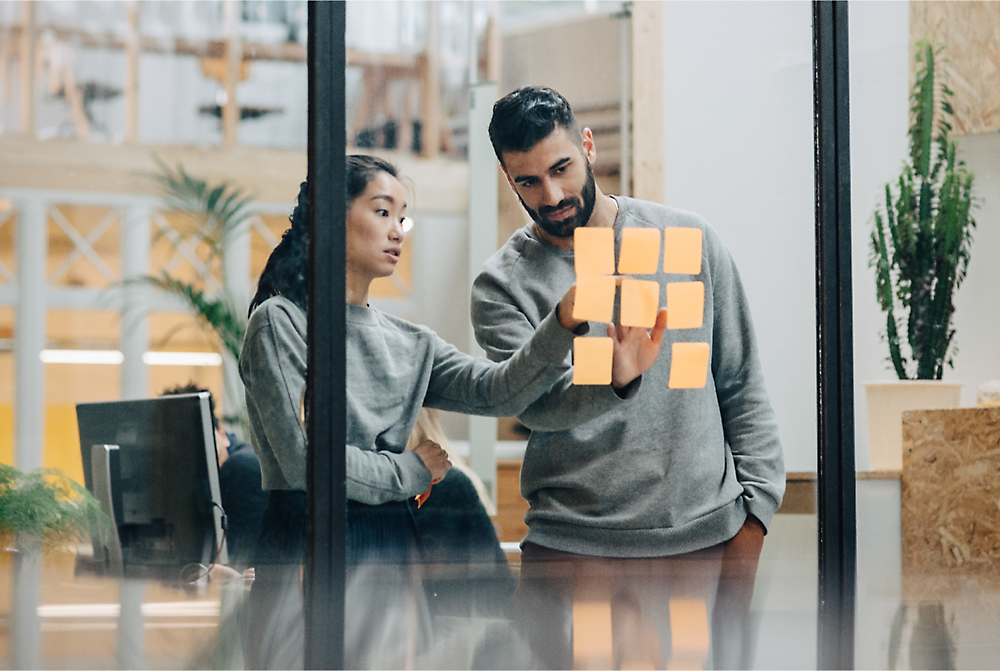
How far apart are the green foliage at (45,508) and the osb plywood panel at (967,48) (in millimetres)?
2334

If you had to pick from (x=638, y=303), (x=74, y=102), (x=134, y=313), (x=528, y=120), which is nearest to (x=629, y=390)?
(x=638, y=303)

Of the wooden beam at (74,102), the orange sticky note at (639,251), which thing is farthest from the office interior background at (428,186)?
the orange sticky note at (639,251)

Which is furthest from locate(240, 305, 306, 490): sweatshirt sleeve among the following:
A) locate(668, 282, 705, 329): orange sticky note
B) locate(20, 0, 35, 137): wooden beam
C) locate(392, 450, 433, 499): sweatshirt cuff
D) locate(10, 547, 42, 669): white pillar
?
locate(668, 282, 705, 329): orange sticky note

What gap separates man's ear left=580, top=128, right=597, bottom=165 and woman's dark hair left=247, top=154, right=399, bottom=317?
462mm

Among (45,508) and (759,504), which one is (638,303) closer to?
(759,504)

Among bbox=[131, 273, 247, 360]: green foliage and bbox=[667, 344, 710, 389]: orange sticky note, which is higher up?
bbox=[131, 273, 247, 360]: green foliage

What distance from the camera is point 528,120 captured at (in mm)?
2449

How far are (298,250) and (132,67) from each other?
614 mm

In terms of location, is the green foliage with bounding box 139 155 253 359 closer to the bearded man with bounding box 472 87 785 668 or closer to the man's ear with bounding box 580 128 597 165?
the bearded man with bounding box 472 87 785 668

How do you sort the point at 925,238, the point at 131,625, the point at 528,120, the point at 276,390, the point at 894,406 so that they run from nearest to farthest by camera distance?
1. the point at 131,625
2. the point at 276,390
3. the point at 528,120
4. the point at 894,406
5. the point at 925,238

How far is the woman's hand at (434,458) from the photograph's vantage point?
2408mm

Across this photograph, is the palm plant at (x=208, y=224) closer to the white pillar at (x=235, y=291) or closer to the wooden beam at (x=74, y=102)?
the white pillar at (x=235, y=291)

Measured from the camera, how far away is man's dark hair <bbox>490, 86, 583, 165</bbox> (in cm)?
244

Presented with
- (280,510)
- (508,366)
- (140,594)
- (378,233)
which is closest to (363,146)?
(378,233)
